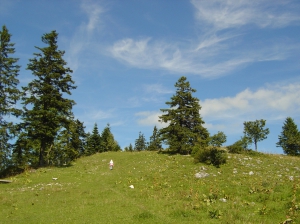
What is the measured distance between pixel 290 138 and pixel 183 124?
157ft


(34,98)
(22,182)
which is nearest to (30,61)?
(34,98)

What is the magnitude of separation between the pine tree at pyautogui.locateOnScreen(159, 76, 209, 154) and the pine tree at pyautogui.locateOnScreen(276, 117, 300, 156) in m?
45.6

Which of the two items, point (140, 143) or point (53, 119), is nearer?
point (53, 119)

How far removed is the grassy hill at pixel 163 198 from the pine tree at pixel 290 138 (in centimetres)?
5210

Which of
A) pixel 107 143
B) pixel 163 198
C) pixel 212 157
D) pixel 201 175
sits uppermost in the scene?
pixel 107 143

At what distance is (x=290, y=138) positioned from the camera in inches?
2921

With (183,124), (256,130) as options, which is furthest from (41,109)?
(256,130)

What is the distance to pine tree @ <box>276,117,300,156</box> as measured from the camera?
2913 inches

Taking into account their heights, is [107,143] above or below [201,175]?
above

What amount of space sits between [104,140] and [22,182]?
201ft

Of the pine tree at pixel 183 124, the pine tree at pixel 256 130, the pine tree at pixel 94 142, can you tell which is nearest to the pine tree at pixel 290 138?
the pine tree at pixel 256 130

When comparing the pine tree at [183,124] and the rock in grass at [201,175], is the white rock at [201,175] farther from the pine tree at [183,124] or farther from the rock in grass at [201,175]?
the pine tree at [183,124]

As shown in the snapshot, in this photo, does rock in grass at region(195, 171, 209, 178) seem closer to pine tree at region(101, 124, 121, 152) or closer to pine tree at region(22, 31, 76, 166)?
pine tree at region(22, 31, 76, 166)

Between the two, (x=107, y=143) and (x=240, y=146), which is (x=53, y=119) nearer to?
(x=240, y=146)
